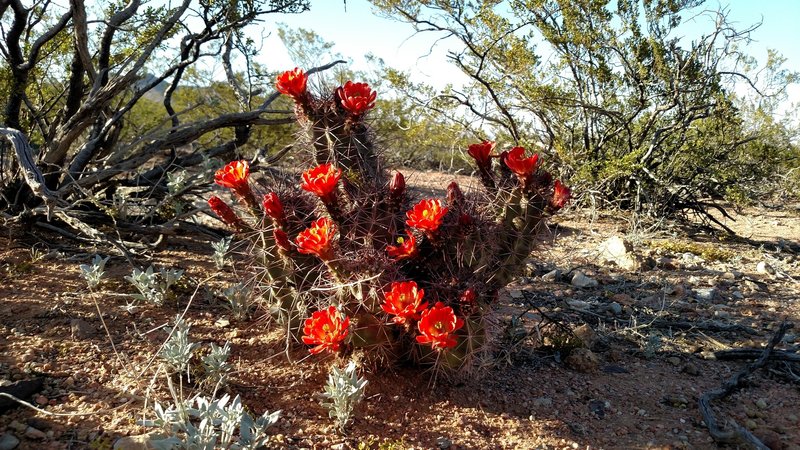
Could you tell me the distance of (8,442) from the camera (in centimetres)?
218

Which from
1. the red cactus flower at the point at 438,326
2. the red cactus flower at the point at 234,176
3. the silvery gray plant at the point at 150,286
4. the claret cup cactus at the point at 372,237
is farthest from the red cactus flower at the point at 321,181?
the silvery gray plant at the point at 150,286

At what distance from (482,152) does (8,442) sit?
7.35 feet

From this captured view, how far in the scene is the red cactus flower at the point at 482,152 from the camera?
288 centimetres

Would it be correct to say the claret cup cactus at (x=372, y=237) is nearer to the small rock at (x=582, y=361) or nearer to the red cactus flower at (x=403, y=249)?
the red cactus flower at (x=403, y=249)

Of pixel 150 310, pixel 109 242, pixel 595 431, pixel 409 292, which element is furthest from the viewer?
pixel 109 242

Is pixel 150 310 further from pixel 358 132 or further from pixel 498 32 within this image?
pixel 498 32

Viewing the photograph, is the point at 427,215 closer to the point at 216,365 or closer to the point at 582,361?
the point at 216,365

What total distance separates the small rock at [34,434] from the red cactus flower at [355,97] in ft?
5.78

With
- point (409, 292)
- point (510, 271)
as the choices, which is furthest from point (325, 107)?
point (510, 271)

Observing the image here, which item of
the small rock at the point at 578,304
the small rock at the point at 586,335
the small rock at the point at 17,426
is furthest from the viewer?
the small rock at the point at 578,304

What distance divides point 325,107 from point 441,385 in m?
1.40

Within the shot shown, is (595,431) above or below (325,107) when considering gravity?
below

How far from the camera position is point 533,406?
2838 mm

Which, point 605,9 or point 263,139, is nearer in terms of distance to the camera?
point 605,9
